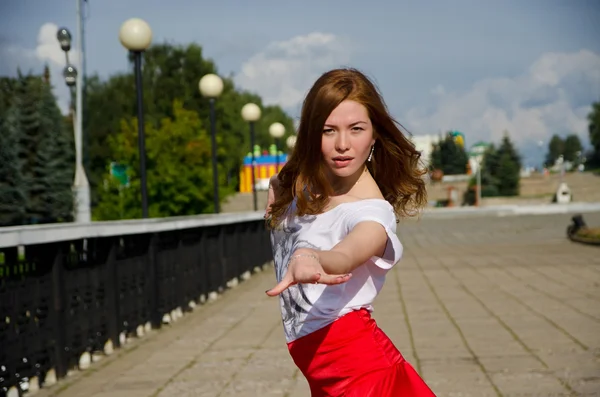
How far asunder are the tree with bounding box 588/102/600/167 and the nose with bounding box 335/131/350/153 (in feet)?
526

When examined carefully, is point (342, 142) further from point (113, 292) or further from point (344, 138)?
point (113, 292)

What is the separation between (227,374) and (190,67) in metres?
75.0

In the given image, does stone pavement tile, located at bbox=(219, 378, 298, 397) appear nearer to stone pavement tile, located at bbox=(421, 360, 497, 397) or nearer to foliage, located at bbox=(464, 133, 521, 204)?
stone pavement tile, located at bbox=(421, 360, 497, 397)

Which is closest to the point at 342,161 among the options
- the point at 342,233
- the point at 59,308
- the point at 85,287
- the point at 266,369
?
the point at 342,233

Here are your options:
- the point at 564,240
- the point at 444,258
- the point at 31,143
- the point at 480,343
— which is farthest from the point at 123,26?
the point at 31,143

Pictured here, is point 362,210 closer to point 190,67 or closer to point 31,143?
point 31,143

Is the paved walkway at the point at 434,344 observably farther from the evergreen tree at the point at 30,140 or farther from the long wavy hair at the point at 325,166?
the evergreen tree at the point at 30,140

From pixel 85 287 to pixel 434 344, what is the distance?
306cm

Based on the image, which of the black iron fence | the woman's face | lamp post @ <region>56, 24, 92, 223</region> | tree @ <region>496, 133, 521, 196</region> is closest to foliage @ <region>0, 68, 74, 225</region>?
lamp post @ <region>56, 24, 92, 223</region>

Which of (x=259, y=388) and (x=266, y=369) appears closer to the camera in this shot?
(x=259, y=388)

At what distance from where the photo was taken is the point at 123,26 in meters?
15.0

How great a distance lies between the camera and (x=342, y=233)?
2.82m

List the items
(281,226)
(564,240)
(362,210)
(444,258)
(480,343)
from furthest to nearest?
(564,240) → (444,258) → (480,343) → (281,226) → (362,210)

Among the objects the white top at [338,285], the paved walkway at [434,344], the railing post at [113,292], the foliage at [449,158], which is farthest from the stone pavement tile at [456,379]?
the foliage at [449,158]
